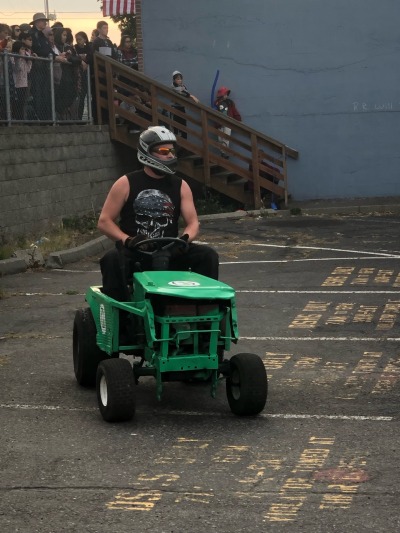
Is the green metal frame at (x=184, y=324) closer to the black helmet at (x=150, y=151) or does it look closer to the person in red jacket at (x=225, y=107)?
the black helmet at (x=150, y=151)

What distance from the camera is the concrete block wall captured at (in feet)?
60.5

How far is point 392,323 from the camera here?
11.5m

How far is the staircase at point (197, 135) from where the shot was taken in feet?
76.7

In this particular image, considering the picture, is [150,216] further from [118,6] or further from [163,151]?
[118,6]

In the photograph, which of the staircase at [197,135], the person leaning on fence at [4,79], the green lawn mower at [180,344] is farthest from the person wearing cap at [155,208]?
the staircase at [197,135]

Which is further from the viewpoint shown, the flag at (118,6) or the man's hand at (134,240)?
the flag at (118,6)

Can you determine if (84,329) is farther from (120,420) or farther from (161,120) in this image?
(161,120)

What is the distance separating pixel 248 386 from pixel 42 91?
13.3 meters

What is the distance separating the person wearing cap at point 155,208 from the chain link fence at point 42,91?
1001 cm

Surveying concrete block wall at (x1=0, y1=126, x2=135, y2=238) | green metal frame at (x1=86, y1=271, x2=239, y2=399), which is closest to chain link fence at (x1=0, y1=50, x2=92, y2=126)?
concrete block wall at (x1=0, y1=126, x2=135, y2=238)

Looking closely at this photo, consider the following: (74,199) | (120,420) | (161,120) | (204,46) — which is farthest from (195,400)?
(204,46)

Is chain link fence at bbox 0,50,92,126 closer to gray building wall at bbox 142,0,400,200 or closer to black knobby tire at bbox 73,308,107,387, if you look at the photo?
gray building wall at bbox 142,0,400,200

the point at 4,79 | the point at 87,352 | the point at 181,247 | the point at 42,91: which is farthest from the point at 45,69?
the point at 181,247

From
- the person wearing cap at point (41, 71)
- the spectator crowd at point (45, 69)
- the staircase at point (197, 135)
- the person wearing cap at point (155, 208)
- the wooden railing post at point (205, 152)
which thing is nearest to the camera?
the person wearing cap at point (155, 208)
